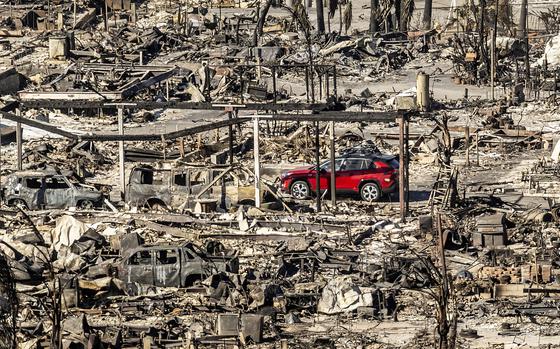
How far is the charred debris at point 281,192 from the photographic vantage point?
29.2 meters

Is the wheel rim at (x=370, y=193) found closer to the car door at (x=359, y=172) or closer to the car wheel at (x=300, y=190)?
the car door at (x=359, y=172)

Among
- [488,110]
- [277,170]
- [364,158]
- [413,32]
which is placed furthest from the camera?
[413,32]

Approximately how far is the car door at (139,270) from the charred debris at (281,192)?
3 centimetres

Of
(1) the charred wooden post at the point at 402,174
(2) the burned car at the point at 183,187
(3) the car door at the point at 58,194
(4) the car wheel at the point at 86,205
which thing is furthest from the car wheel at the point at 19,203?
(1) the charred wooden post at the point at 402,174

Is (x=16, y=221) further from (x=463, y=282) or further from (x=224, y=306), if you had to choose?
(x=463, y=282)

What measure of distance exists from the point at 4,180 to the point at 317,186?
7264 mm

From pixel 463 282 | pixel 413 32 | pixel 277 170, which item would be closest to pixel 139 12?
pixel 413 32

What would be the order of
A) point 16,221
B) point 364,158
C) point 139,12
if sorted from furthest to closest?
point 139,12, point 364,158, point 16,221

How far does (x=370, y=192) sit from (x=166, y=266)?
8981 millimetres

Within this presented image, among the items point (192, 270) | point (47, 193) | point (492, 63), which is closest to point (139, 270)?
point (192, 270)

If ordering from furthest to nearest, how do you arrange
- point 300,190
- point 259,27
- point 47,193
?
point 259,27, point 300,190, point 47,193

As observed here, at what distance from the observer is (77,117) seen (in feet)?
165

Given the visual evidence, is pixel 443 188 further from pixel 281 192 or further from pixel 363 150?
pixel 363 150

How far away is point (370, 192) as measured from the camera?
39.3 metres
